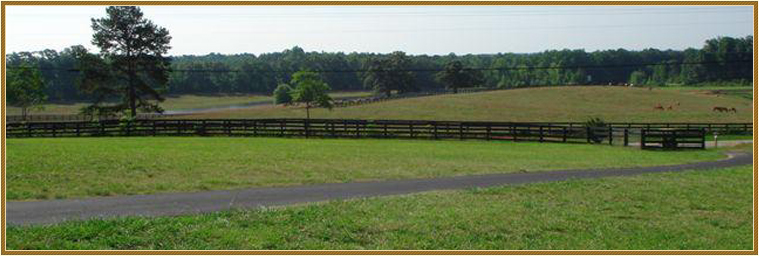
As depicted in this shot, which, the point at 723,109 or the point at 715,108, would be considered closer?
the point at 723,109

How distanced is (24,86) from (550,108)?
194 ft

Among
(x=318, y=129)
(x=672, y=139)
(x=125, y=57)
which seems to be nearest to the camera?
(x=672, y=139)

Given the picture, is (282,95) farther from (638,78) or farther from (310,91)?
(638,78)

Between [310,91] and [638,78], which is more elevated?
[310,91]

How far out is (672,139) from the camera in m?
40.2

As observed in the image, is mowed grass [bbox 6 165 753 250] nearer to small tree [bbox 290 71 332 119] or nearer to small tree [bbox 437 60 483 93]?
small tree [bbox 290 71 332 119]

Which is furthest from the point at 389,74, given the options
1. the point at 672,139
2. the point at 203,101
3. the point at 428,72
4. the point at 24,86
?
the point at 672,139

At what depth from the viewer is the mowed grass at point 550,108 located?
8131 cm

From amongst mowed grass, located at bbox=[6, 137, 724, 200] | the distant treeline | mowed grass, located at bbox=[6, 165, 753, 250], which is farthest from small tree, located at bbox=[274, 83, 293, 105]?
mowed grass, located at bbox=[6, 165, 753, 250]

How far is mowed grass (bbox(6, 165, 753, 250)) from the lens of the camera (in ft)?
30.9

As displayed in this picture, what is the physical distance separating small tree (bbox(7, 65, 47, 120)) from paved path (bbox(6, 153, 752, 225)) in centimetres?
5604

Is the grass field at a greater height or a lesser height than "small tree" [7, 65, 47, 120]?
lesser

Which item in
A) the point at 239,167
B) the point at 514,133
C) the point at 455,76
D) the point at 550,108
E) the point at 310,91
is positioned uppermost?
the point at 455,76

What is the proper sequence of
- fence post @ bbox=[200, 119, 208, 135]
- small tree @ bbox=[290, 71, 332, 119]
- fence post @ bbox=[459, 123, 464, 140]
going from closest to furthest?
fence post @ bbox=[459, 123, 464, 140] < fence post @ bbox=[200, 119, 208, 135] < small tree @ bbox=[290, 71, 332, 119]
